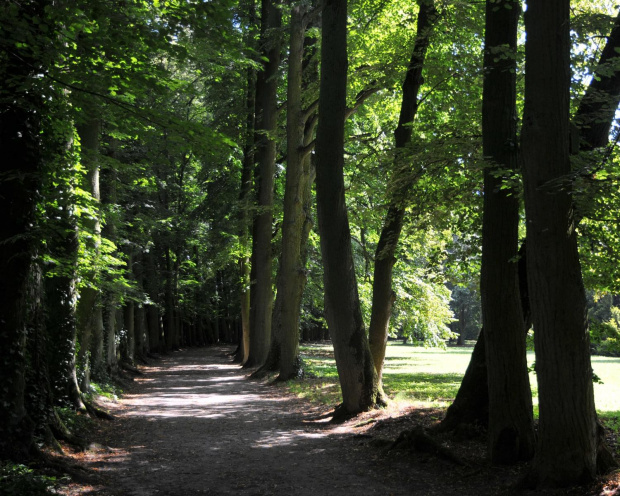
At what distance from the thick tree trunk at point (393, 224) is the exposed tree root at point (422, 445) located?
4065mm

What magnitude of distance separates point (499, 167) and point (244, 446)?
5.78m

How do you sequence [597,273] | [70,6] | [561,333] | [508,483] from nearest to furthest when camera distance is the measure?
1. [561,333]
2. [508,483]
3. [70,6]
4. [597,273]

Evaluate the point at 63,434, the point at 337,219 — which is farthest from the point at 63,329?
the point at 337,219

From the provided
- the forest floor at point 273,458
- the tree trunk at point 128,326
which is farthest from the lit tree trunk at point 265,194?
the forest floor at point 273,458

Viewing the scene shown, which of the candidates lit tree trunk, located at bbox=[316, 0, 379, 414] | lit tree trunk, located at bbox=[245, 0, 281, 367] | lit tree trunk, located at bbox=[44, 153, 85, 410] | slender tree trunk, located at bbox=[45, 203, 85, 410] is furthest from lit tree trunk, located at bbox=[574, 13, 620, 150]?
lit tree trunk, located at bbox=[245, 0, 281, 367]

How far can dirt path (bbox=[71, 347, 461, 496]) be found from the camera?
723 cm

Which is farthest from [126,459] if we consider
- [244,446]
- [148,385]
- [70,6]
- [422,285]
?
[422,285]

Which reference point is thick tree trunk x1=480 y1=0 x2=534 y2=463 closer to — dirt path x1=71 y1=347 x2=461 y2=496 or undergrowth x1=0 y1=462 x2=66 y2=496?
dirt path x1=71 y1=347 x2=461 y2=496

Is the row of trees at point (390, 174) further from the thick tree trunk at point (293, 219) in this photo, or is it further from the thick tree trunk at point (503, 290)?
the thick tree trunk at point (293, 219)

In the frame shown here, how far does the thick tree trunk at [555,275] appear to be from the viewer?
606cm

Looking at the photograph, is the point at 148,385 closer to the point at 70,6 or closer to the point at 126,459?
the point at 126,459

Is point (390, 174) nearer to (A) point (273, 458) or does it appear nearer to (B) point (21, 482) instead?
(A) point (273, 458)

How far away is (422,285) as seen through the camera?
27953mm

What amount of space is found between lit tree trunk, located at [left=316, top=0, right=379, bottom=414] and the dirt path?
1278mm
